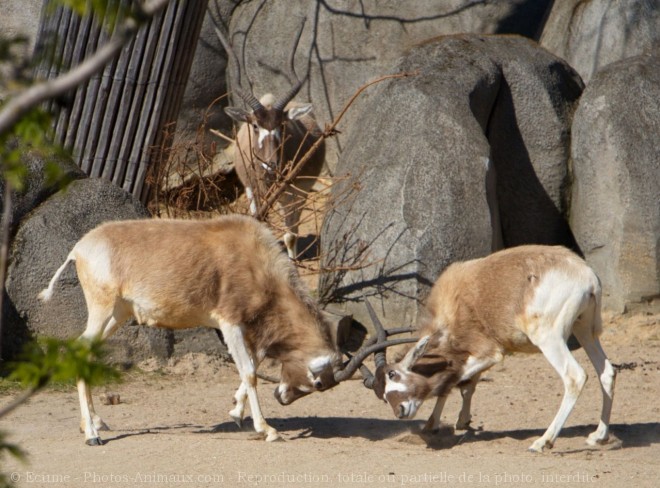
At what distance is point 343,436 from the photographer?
6863 millimetres

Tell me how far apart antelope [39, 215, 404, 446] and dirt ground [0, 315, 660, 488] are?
465 mm

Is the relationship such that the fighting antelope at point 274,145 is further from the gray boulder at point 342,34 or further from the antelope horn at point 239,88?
the gray boulder at point 342,34

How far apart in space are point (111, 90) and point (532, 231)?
186 inches

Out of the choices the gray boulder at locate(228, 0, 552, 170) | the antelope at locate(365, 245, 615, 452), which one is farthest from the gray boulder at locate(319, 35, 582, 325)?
the antelope at locate(365, 245, 615, 452)

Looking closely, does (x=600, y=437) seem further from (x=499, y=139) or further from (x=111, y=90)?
(x=111, y=90)

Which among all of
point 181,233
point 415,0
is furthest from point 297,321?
point 415,0

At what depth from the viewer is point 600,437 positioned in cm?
649

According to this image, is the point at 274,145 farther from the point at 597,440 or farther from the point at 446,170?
the point at 597,440

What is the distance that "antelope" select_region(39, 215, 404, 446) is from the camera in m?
6.59

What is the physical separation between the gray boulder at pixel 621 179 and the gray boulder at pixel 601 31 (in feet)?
3.00

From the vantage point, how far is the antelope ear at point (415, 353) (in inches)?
258

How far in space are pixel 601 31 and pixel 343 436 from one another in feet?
21.7

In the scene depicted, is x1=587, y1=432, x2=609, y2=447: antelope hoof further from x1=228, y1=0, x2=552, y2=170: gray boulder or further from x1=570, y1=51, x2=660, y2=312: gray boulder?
x1=228, y1=0, x2=552, y2=170: gray boulder

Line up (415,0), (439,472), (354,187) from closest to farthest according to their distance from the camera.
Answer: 1. (439,472)
2. (354,187)
3. (415,0)
